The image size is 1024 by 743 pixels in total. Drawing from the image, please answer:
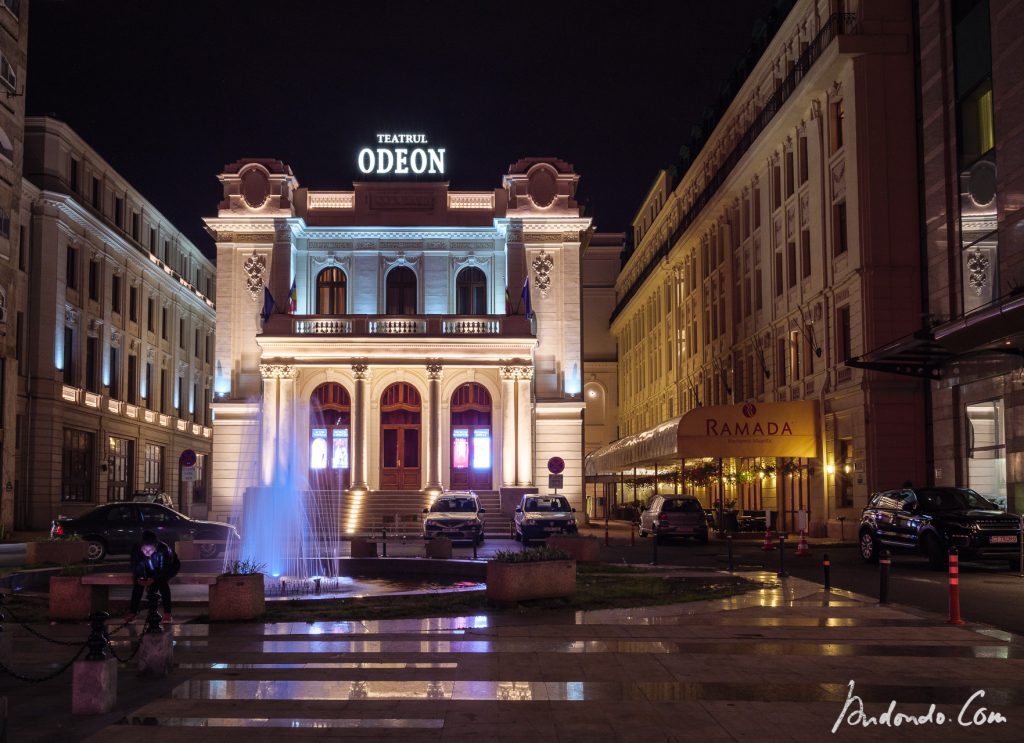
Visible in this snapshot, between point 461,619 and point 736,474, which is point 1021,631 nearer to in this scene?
point 461,619

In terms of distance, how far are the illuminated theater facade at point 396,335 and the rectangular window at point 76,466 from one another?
22.1ft

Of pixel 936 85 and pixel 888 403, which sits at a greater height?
pixel 936 85

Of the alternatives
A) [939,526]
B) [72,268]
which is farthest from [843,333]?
[72,268]

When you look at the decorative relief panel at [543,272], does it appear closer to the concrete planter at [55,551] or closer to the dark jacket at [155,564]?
the concrete planter at [55,551]

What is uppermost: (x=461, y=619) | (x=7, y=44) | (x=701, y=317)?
(x=7, y=44)

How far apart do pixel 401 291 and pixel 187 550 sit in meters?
32.0

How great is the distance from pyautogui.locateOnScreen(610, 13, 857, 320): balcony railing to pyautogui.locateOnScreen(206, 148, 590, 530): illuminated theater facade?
7077mm

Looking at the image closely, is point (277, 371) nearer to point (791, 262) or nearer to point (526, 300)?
point (526, 300)

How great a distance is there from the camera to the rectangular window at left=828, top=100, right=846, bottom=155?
1512 inches

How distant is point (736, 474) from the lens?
43156mm

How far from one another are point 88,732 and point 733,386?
154ft

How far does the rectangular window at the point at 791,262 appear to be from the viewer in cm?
4353

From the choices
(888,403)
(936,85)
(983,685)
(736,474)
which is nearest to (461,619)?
(983,685)

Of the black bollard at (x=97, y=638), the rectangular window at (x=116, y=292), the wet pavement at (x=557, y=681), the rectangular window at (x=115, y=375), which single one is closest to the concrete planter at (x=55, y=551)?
the wet pavement at (x=557, y=681)
